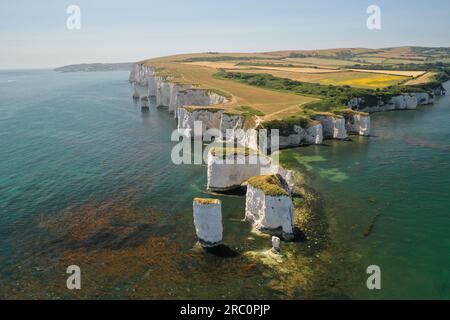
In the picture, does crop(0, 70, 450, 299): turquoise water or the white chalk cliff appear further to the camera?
the white chalk cliff

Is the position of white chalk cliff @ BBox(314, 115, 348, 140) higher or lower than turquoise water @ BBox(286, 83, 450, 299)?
higher

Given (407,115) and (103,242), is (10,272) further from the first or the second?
(407,115)
